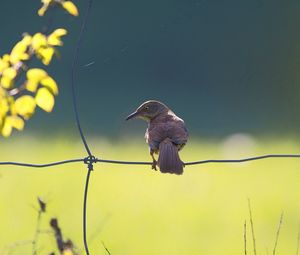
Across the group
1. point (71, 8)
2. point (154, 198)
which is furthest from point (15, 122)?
point (154, 198)

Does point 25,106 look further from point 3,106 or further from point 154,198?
point 154,198

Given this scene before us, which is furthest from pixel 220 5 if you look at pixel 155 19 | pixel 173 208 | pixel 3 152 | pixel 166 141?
pixel 166 141

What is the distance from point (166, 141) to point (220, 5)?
984cm

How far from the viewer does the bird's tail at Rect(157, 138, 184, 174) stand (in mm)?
6609

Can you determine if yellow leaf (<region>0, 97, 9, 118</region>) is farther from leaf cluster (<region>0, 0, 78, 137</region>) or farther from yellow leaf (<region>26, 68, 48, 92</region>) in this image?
yellow leaf (<region>26, 68, 48, 92</region>)

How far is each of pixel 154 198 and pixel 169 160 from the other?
11.4 feet

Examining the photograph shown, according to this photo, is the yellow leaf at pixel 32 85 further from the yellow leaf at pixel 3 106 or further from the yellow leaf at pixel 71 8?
the yellow leaf at pixel 71 8

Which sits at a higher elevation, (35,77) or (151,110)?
(151,110)

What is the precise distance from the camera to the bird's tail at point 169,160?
6609mm

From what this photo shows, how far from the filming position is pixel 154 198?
10109 millimetres

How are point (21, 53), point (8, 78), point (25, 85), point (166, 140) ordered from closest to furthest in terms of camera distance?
1. point (25, 85)
2. point (8, 78)
3. point (21, 53)
4. point (166, 140)

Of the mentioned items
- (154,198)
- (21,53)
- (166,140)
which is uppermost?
(154,198)

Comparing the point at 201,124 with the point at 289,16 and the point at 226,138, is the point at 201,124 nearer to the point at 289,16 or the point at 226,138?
the point at 226,138

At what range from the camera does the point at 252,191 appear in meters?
10.3
